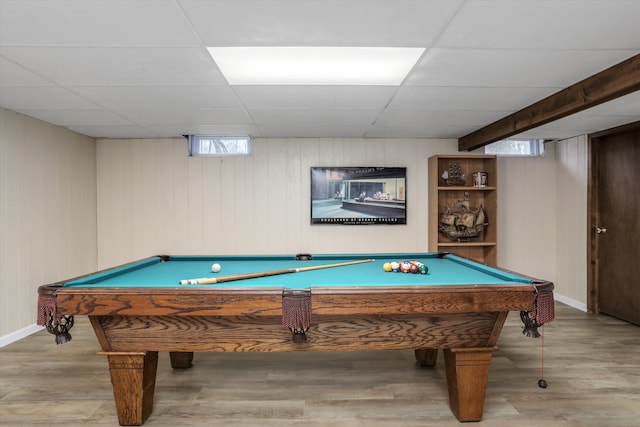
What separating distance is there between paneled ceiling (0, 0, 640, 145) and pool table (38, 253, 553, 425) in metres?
1.32

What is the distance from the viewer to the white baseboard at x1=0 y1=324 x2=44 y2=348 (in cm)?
343

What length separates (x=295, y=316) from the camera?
6.18 ft

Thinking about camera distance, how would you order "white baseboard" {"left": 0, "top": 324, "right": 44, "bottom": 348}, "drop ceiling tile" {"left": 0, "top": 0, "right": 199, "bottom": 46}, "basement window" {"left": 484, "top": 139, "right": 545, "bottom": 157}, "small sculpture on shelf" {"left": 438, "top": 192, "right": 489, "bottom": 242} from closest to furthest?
"drop ceiling tile" {"left": 0, "top": 0, "right": 199, "bottom": 46} → "white baseboard" {"left": 0, "top": 324, "right": 44, "bottom": 348} → "small sculpture on shelf" {"left": 438, "top": 192, "right": 489, "bottom": 242} → "basement window" {"left": 484, "top": 139, "right": 545, "bottom": 157}

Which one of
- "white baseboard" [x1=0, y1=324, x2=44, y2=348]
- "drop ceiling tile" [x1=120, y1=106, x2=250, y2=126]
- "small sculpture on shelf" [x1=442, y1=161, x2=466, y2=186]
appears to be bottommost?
"white baseboard" [x1=0, y1=324, x2=44, y2=348]

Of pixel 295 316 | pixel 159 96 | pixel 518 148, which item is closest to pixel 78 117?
pixel 159 96

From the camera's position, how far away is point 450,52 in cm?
227

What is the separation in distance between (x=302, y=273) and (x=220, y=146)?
9.79 ft

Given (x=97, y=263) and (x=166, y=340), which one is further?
(x=97, y=263)

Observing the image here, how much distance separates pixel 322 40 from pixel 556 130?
3.53m

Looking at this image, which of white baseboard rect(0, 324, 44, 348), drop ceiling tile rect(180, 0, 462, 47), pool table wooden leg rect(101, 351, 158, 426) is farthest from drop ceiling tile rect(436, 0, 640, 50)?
white baseboard rect(0, 324, 44, 348)

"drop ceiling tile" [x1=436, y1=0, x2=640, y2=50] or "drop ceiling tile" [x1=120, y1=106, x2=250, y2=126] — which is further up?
"drop ceiling tile" [x1=120, y1=106, x2=250, y2=126]

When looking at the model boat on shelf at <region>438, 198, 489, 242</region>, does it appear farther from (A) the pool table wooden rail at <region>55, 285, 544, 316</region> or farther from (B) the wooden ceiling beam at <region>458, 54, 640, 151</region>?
(A) the pool table wooden rail at <region>55, 285, 544, 316</region>

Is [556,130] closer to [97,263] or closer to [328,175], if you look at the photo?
[328,175]

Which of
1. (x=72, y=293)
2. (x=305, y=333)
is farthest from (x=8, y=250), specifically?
(x=305, y=333)
